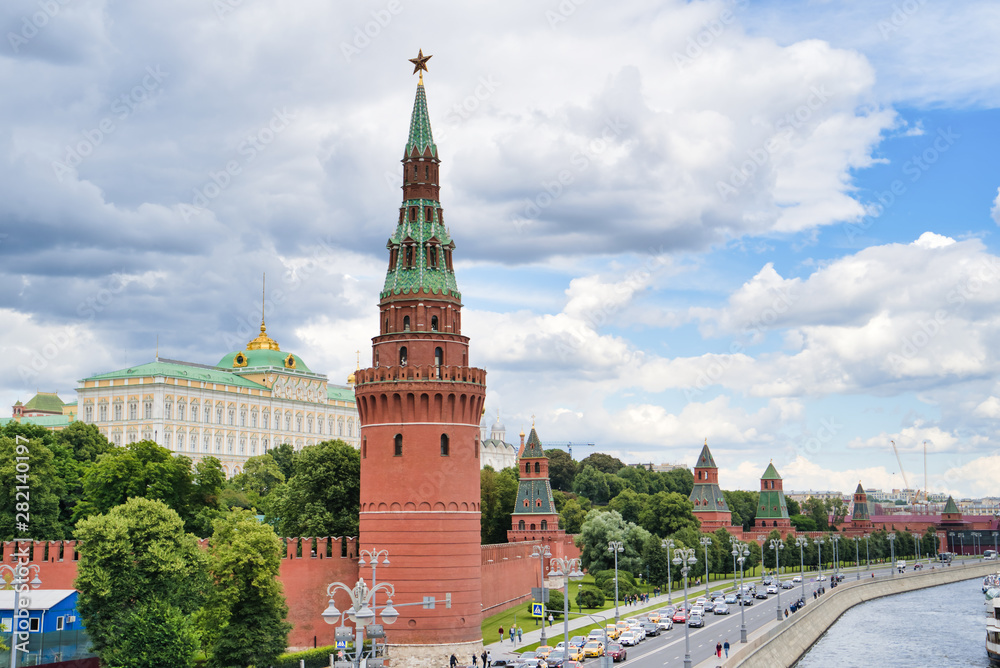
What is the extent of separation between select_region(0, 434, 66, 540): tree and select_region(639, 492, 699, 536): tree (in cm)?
8200

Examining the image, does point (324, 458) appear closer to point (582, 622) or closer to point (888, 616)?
point (582, 622)

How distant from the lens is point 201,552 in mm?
61438

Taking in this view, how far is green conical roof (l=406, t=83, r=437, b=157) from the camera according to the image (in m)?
72.2

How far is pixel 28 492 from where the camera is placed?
253ft

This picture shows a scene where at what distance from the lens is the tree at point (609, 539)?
118 metres

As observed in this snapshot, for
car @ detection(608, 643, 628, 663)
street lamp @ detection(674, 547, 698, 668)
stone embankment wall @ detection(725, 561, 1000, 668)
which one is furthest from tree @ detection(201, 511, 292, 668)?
stone embankment wall @ detection(725, 561, 1000, 668)

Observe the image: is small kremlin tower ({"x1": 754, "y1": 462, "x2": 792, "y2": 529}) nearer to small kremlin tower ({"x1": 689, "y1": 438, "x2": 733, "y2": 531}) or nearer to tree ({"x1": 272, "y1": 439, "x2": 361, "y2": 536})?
small kremlin tower ({"x1": 689, "y1": 438, "x2": 733, "y2": 531})

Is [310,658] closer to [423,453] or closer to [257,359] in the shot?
[423,453]

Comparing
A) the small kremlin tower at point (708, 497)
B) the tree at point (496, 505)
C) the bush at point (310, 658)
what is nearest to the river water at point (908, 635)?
the small kremlin tower at point (708, 497)

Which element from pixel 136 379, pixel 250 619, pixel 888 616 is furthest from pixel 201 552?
pixel 136 379

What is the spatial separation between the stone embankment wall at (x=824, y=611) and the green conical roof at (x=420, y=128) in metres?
37.9

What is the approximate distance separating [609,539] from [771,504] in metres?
69.7

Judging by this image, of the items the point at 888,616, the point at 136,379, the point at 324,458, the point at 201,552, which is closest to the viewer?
the point at 201,552

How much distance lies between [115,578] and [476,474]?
2282 cm
